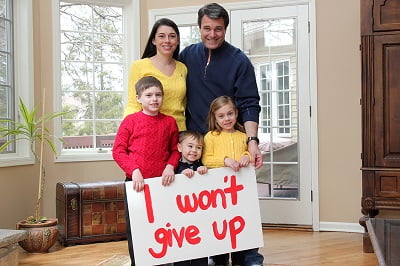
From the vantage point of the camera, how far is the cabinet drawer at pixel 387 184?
12.0 feet

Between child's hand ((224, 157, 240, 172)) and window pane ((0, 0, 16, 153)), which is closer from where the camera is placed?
child's hand ((224, 157, 240, 172))

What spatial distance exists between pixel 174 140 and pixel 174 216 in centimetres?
34

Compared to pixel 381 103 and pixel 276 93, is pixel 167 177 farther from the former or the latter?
pixel 276 93

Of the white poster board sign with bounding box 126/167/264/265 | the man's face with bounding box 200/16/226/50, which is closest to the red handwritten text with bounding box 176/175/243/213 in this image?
the white poster board sign with bounding box 126/167/264/265

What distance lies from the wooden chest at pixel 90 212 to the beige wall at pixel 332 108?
507 millimetres

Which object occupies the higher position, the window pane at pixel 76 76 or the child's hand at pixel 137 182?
the window pane at pixel 76 76

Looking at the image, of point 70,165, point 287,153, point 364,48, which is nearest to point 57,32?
point 70,165

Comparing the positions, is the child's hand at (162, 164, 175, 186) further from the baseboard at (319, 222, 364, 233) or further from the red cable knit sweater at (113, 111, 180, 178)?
the baseboard at (319, 222, 364, 233)

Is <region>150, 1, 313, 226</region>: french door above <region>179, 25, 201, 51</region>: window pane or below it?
below

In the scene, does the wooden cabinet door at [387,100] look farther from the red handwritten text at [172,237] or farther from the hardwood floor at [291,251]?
the red handwritten text at [172,237]

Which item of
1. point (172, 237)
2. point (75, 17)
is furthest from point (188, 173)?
point (75, 17)

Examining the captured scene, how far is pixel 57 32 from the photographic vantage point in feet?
15.3

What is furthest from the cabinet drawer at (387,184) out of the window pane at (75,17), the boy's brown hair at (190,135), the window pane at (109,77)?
the window pane at (75,17)

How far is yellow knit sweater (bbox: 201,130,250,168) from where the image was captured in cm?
236
